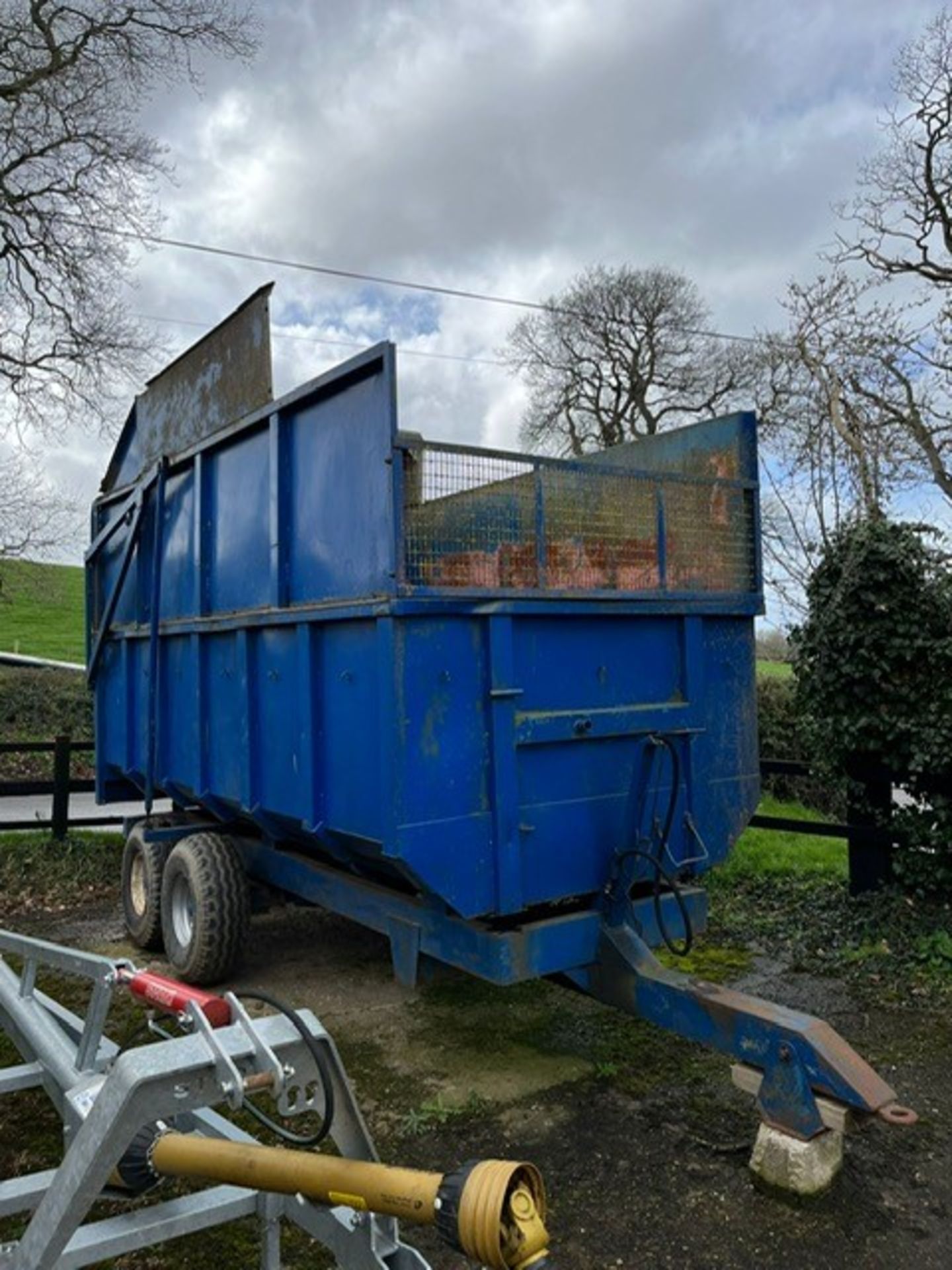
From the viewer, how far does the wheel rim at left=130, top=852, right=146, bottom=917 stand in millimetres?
5883

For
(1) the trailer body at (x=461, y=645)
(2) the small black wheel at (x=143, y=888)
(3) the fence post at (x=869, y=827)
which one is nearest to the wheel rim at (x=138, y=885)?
(2) the small black wheel at (x=143, y=888)

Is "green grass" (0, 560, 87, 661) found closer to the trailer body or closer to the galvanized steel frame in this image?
the trailer body

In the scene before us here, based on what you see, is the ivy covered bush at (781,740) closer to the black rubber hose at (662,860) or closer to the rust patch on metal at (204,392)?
the black rubber hose at (662,860)

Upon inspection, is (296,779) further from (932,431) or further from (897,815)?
(932,431)

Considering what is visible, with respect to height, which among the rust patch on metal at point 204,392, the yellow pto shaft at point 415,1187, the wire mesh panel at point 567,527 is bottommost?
the yellow pto shaft at point 415,1187

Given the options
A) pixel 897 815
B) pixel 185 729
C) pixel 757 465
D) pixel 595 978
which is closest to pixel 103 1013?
pixel 595 978

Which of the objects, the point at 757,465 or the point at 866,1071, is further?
the point at 757,465

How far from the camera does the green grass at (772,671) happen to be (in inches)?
471

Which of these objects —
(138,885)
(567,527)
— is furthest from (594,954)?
(138,885)

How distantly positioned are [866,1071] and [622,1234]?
906 mm

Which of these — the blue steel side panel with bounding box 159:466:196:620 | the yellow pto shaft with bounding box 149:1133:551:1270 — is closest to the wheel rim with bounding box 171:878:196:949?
the blue steel side panel with bounding box 159:466:196:620

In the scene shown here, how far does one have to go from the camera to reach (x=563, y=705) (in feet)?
13.5

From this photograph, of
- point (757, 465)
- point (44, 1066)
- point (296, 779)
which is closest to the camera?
point (44, 1066)

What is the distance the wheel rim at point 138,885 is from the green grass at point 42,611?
9556 mm
